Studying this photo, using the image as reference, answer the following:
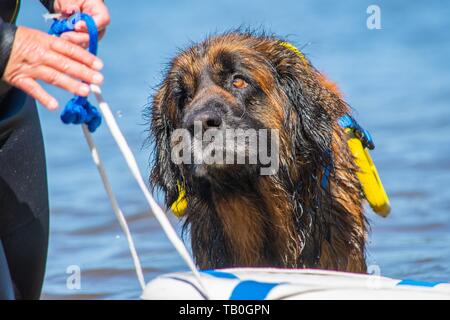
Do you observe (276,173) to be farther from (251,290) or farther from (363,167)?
(251,290)

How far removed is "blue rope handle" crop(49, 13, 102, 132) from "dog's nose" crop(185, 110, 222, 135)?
44.0 inches

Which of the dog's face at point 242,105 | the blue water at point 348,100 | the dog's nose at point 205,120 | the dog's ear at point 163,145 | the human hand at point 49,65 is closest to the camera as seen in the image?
the human hand at point 49,65

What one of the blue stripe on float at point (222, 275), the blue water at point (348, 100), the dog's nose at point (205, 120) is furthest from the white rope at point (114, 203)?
the dog's nose at point (205, 120)

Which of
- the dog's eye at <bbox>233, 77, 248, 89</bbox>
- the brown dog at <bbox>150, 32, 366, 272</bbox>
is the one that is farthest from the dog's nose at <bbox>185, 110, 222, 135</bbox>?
the dog's eye at <bbox>233, 77, 248, 89</bbox>

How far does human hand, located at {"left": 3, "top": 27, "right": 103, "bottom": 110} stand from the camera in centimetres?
359

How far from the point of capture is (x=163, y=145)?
590 centimetres

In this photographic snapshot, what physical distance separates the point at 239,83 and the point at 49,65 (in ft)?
6.64

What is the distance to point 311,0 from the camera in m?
17.0

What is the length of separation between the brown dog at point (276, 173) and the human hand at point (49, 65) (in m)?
1.72

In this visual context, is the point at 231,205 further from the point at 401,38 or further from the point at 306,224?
the point at 401,38

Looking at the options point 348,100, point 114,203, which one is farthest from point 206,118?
point 348,100

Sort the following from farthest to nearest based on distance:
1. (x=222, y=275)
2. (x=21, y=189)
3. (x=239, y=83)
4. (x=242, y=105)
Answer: (x=239, y=83)
(x=242, y=105)
(x=21, y=189)
(x=222, y=275)

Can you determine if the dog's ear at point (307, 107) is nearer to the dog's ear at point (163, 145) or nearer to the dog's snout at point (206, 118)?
the dog's snout at point (206, 118)

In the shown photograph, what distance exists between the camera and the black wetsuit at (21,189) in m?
4.50
